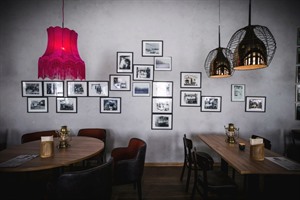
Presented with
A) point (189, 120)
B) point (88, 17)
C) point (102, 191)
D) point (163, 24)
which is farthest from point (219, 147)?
point (88, 17)

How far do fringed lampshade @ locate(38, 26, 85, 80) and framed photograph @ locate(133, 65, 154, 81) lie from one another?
5.44ft

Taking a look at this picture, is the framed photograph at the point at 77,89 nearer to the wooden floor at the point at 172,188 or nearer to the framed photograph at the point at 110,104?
the framed photograph at the point at 110,104

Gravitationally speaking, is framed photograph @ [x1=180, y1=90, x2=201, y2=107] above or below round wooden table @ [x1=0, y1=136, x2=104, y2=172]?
above

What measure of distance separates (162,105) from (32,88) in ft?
9.86

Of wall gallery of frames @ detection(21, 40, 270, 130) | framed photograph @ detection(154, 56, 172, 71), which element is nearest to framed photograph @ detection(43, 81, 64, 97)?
wall gallery of frames @ detection(21, 40, 270, 130)

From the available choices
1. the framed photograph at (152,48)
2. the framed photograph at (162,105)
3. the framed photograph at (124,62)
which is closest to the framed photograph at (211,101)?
the framed photograph at (162,105)

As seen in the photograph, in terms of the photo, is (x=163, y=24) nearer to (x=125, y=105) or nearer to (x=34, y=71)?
(x=125, y=105)

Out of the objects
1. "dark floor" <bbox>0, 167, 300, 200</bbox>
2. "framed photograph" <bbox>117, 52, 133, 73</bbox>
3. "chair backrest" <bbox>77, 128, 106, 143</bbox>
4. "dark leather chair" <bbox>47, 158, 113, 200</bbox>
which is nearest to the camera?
"dark leather chair" <bbox>47, 158, 113, 200</bbox>

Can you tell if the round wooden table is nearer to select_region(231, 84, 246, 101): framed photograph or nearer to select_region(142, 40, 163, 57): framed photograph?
select_region(142, 40, 163, 57): framed photograph

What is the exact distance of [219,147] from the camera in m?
2.43

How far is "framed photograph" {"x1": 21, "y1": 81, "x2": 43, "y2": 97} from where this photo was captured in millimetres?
3744

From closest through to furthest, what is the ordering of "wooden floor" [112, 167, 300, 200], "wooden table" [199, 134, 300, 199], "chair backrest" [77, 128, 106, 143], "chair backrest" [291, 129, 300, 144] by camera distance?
"wooden table" [199, 134, 300, 199] < "wooden floor" [112, 167, 300, 200] < "chair backrest" [77, 128, 106, 143] < "chair backrest" [291, 129, 300, 144]

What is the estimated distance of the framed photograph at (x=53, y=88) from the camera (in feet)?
12.3

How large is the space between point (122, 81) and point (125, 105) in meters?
0.56
